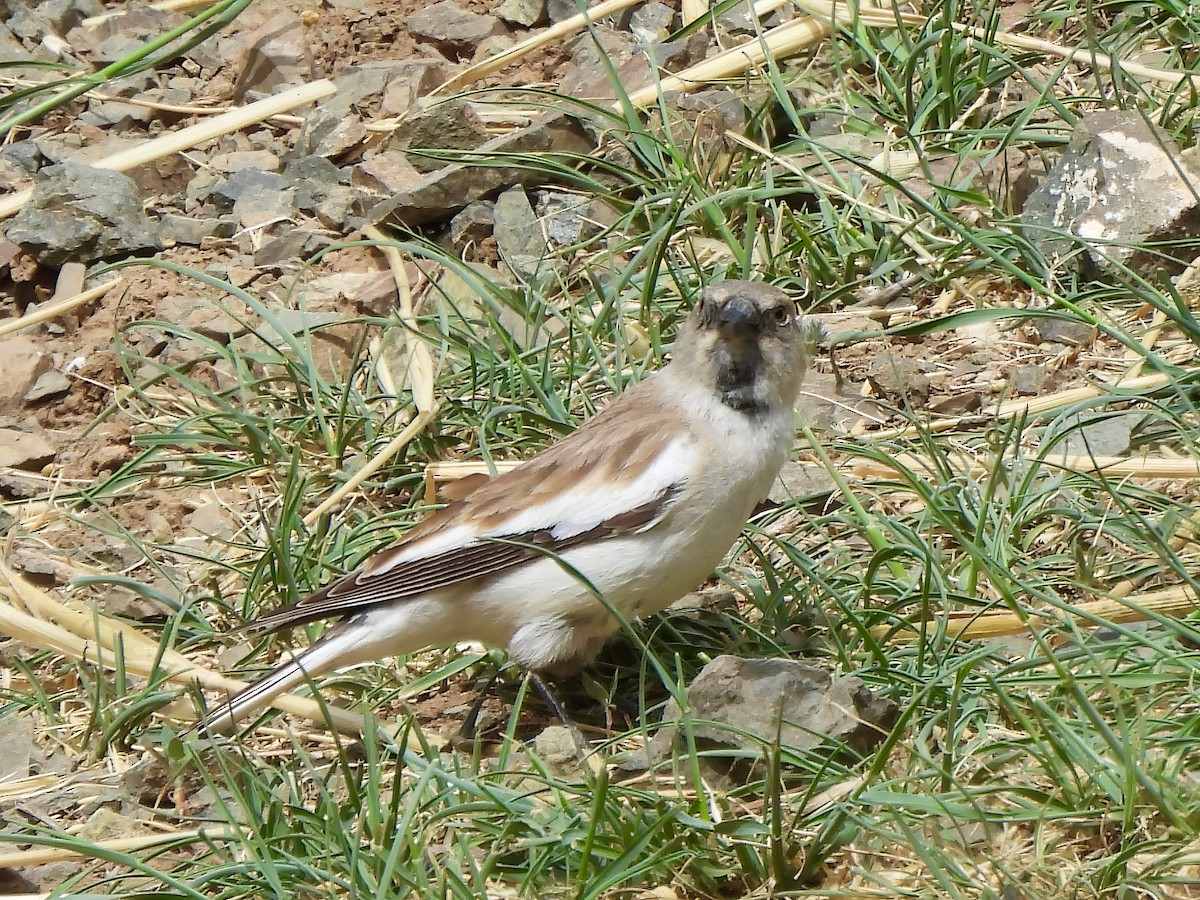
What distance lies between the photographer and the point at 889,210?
5719 millimetres

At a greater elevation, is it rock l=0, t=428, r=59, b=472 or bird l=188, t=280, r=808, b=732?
rock l=0, t=428, r=59, b=472

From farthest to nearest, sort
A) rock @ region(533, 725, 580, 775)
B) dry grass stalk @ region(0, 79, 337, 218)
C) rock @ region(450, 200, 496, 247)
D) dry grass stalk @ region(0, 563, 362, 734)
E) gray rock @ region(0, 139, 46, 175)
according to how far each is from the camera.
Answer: gray rock @ region(0, 139, 46, 175)
dry grass stalk @ region(0, 79, 337, 218)
rock @ region(450, 200, 496, 247)
dry grass stalk @ region(0, 563, 362, 734)
rock @ region(533, 725, 580, 775)

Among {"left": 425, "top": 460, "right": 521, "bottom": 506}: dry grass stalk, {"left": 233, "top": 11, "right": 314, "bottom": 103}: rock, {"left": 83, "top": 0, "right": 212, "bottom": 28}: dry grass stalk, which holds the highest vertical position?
{"left": 83, "top": 0, "right": 212, "bottom": 28}: dry grass stalk

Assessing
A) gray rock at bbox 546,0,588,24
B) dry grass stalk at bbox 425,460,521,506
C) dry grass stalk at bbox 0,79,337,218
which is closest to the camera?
dry grass stalk at bbox 425,460,521,506

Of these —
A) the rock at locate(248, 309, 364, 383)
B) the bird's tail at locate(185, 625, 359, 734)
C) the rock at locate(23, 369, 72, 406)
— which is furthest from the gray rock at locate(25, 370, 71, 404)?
the bird's tail at locate(185, 625, 359, 734)

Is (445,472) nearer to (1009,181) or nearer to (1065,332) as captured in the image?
(1065,332)

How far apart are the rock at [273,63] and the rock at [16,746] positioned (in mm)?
3851

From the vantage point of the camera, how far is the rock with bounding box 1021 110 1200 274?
5.28 m

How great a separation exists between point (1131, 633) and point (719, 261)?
269cm

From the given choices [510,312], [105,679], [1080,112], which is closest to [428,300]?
[510,312]

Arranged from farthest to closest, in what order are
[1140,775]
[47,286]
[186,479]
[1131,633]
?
[47,286]
[186,479]
[1131,633]
[1140,775]

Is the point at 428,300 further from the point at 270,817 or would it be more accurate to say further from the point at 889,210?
the point at 270,817

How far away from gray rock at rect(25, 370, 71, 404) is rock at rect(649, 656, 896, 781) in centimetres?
309

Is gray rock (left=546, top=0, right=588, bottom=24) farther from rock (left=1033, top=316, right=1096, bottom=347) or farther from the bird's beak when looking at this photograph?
the bird's beak
